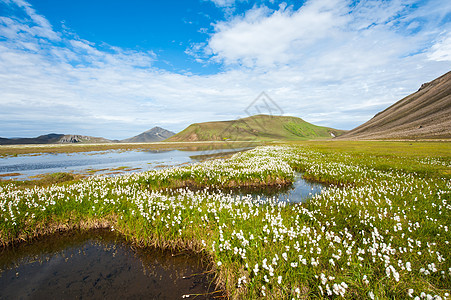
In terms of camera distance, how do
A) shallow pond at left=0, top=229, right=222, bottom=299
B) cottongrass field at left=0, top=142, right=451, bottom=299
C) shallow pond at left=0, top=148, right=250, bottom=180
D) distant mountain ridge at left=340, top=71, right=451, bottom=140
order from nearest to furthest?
cottongrass field at left=0, top=142, right=451, bottom=299 < shallow pond at left=0, top=229, right=222, bottom=299 < shallow pond at left=0, top=148, right=250, bottom=180 < distant mountain ridge at left=340, top=71, right=451, bottom=140

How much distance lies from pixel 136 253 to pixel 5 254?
4567 millimetres

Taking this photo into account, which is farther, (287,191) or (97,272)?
(287,191)

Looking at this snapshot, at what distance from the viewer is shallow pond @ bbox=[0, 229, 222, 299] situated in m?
5.25

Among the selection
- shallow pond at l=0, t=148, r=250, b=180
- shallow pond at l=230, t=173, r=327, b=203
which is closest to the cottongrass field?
shallow pond at l=230, t=173, r=327, b=203

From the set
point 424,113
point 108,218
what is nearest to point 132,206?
point 108,218

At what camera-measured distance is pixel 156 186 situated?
48.2ft

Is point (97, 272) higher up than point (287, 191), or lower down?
lower down

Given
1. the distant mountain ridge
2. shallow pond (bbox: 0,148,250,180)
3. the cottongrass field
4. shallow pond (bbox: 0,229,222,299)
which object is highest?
the distant mountain ridge

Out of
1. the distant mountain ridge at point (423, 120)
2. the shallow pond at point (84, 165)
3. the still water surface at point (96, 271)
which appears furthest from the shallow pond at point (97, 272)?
the distant mountain ridge at point (423, 120)

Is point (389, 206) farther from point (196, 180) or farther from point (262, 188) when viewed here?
point (196, 180)

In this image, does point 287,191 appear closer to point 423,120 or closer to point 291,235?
point 291,235

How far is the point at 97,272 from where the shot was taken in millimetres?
6074

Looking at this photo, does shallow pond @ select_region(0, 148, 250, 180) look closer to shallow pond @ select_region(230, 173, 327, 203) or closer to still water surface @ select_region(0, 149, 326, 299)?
shallow pond @ select_region(230, 173, 327, 203)

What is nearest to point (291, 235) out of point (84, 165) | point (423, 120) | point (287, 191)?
point (287, 191)
